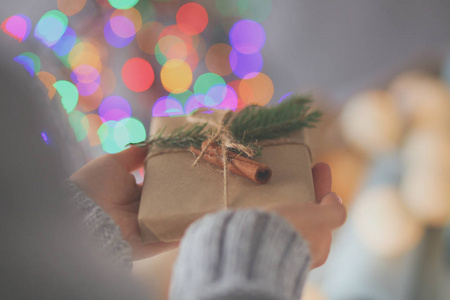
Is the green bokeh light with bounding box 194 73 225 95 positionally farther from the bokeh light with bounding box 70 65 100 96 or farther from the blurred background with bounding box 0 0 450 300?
the bokeh light with bounding box 70 65 100 96

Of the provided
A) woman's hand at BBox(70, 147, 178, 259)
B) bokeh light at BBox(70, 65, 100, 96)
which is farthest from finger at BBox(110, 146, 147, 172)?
bokeh light at BBox(70, 65, 100, 96)

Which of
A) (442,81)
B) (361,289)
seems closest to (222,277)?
(361,289)

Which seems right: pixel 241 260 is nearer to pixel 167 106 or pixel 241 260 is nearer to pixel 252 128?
pixel 252 128

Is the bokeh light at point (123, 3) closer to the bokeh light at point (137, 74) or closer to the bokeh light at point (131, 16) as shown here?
the bokeh light at point (131, 16)

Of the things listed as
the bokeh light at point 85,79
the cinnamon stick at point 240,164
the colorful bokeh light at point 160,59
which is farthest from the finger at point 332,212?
the bokeh light at point 85,79

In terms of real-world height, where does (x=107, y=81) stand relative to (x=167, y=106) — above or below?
above

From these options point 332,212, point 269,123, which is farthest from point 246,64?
point 332,212

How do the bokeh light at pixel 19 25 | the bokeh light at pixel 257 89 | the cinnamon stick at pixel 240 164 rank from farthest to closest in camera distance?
the bokeh light at pixel 257 89 → the bokeh light at pixel 19 25 → the cinnamon stick at pixel 240 164
